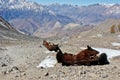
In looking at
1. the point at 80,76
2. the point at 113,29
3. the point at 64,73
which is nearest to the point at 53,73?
the point at 64,73

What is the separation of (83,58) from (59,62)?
212 centimetres

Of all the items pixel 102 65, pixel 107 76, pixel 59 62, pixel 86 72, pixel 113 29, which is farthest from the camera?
pixel 113 29

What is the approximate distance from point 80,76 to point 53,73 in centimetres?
184

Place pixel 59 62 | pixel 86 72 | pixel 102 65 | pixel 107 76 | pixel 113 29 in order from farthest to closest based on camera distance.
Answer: pixel 113 29
pixel 59 62
pixel 102 65
pixel 86 72
pixel 107 76

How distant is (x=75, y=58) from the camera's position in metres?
23.9

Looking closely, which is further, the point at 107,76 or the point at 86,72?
the point at 86,72

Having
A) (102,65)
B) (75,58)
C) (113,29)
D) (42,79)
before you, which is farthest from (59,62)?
(113,29)

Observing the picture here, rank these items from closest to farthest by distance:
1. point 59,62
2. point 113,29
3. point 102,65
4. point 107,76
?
point 107,76 → point 102,65 → point 59,62 → point 113,29

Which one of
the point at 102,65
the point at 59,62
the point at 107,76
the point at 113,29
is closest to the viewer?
the point at 107,76

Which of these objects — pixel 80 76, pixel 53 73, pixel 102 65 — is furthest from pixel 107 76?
pixel 102 65

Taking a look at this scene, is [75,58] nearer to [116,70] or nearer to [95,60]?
[95,60]

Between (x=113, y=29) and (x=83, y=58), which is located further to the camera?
(x=113, y=29)

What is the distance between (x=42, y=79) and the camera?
18.8 metres

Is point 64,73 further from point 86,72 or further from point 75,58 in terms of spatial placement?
point 75,58
